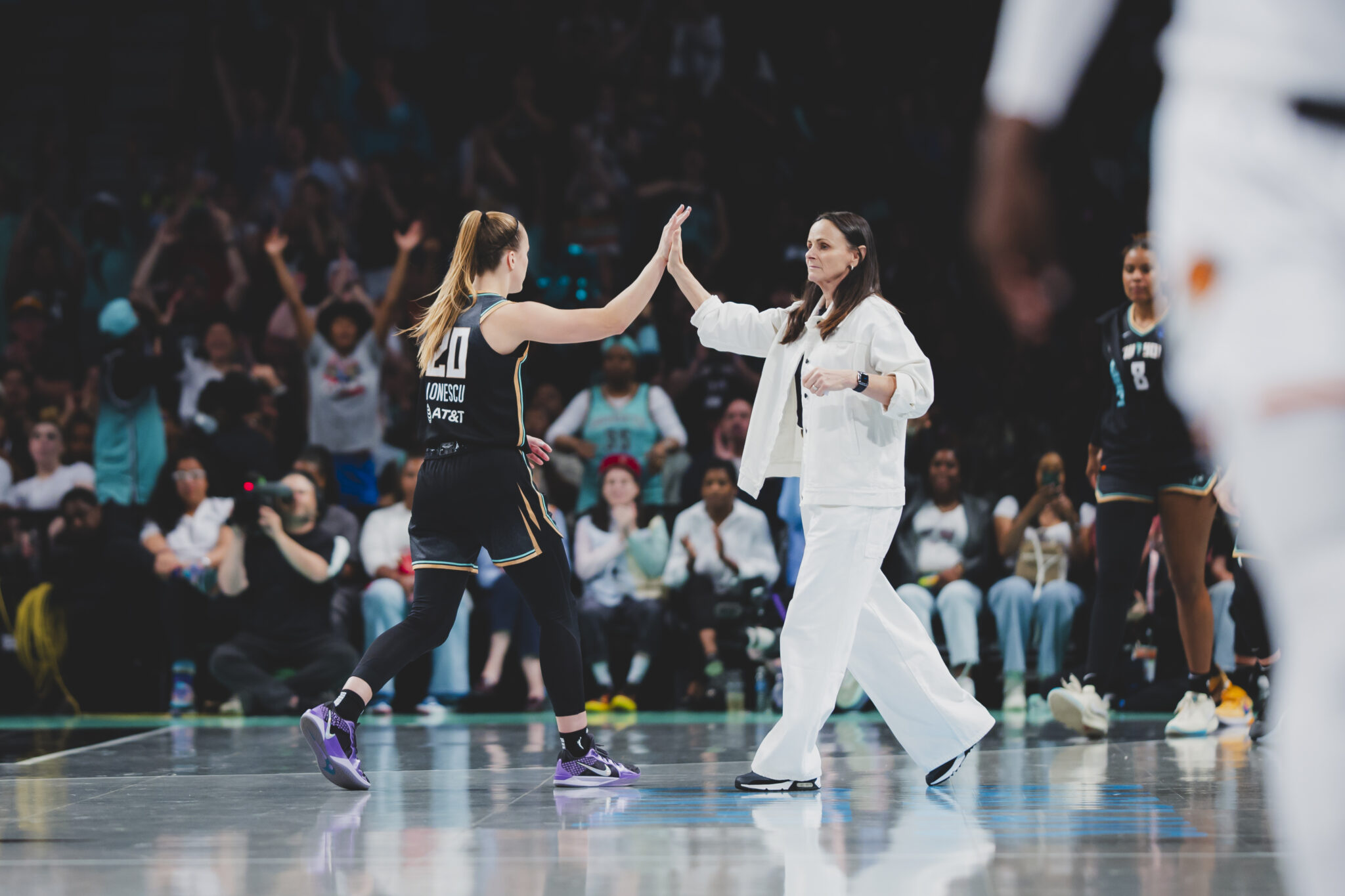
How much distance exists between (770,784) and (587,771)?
69 centimetres

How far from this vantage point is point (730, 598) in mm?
8211

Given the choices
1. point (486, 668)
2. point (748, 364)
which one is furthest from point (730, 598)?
point (748, 364)

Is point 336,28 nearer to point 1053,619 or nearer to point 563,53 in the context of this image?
point 563,53

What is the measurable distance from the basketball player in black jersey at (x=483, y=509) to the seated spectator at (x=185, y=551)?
147 inches

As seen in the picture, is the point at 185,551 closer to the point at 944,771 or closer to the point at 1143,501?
the point at 944,771

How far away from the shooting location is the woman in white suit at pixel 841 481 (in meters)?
4.73

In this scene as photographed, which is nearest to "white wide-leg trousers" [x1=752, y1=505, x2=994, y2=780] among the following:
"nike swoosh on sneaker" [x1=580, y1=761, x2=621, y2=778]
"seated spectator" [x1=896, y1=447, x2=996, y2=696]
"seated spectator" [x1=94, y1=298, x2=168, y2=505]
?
"nike swoosh on sneaker" [x1=580, y1=761, x2=621, y2=778]

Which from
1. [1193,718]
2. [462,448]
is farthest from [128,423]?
[1193,718]

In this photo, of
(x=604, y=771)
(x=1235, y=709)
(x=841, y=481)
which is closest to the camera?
(x=841, y=481)

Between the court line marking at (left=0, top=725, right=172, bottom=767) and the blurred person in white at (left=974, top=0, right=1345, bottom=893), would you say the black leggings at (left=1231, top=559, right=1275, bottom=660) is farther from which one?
the court line marking at (left=0, top=725, right=172, bottom=767)

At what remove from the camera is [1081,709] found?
6.26m

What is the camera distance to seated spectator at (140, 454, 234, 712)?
8.36 m

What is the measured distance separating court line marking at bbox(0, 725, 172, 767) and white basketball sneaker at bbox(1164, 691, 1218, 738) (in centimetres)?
483

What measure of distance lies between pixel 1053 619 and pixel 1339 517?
6589 millimetres
